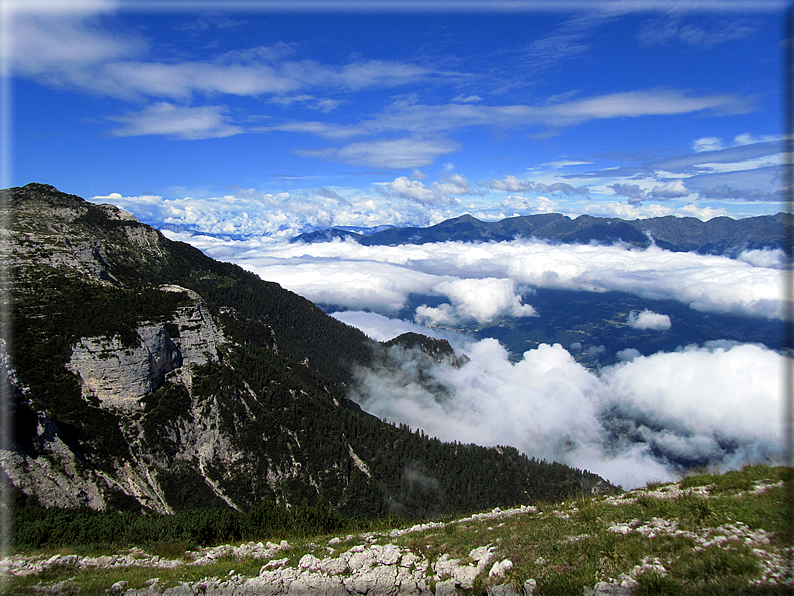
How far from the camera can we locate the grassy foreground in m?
10.6

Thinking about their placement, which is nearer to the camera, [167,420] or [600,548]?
[600,548]

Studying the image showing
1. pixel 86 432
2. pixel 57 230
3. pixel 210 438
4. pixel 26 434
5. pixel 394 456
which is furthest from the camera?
pixel 394 456

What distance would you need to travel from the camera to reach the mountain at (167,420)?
6022 cm

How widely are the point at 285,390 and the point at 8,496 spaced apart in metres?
63.0

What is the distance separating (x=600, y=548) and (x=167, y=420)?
86.7 meters

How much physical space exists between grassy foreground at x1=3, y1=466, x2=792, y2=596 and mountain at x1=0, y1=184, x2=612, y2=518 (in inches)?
856

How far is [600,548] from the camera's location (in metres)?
12.9

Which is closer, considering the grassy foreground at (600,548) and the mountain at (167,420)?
the grassy foreground at (600,548)

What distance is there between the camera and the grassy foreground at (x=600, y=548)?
10.6 meters

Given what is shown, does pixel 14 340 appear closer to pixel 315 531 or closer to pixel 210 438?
pixel 210 438

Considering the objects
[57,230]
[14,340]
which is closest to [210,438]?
[14,340]

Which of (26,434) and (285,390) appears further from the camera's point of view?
(285,390)

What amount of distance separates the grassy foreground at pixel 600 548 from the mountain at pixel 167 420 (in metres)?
21.7

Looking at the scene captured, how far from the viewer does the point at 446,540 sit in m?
17.1
